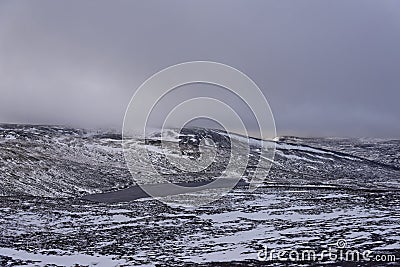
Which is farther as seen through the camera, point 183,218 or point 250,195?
point 250,195

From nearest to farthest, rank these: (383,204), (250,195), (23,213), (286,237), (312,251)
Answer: (312,251) → (286,237) → (23,213) → (383,204) → (250,195)

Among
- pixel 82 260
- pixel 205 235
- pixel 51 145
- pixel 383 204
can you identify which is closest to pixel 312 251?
pixel 205 235

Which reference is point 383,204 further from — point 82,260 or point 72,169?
point 72,169

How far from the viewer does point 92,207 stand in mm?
53562

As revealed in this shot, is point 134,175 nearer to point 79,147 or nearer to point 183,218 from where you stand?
point 79,147

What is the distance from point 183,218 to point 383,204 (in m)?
25.6

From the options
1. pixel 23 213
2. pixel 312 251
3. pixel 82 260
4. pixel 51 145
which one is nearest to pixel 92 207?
pixel 23 213

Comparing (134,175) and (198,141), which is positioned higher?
(198,141)

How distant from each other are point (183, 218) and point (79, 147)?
9472cm

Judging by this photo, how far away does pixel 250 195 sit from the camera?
6938 cm

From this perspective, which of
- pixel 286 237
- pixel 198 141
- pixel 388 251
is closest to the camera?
pixel 388 251

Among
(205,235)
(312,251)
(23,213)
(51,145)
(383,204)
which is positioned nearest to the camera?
(312,251)

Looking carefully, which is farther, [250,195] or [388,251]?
[250,195]

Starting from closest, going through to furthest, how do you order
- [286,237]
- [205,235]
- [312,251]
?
[312,251] < [286,237] < [205,235]
